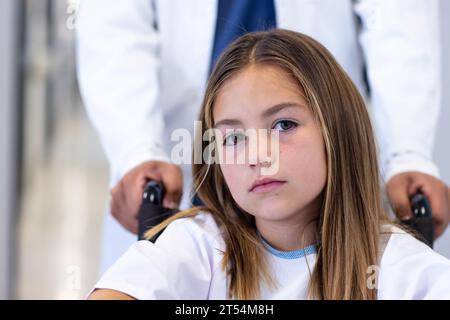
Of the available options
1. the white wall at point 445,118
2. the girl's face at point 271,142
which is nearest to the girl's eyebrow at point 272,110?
the girl's face at point 271,142

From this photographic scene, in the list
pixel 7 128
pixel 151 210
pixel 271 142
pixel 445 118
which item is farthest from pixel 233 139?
pixel 7 128

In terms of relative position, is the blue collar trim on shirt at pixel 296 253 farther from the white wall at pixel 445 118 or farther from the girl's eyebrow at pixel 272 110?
the white wall at pixel 445 118

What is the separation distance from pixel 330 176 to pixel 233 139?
11 centimetres

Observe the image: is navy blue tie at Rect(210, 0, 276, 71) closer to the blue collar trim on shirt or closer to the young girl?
the young girl

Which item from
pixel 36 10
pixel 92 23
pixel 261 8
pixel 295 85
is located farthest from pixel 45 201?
pixel 295 85

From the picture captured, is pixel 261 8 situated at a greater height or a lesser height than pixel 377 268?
greater

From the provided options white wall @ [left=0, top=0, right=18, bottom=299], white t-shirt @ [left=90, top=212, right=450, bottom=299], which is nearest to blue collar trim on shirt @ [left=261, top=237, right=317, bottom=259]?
white t-shirt @ [left=90, top=212, right=450, bottom=299]

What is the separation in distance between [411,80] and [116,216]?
1.38ft

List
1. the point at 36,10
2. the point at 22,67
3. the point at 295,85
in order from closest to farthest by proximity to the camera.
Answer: the point at 295,85, the point at 22,67, the point at 36,10

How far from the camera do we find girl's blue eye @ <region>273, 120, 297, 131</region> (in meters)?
0.74

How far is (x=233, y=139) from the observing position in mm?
760

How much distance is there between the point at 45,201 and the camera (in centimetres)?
263

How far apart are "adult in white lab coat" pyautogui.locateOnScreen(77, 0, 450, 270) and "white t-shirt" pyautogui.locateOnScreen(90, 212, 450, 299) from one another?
0.13 metres
